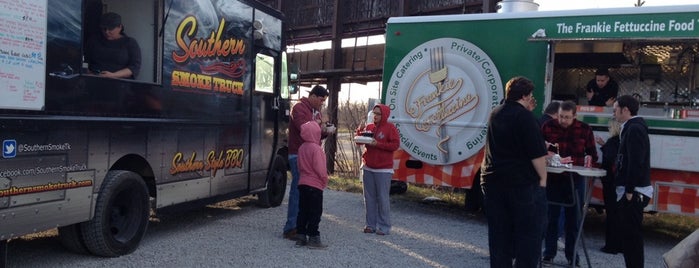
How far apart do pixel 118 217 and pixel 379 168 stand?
9.59 ft

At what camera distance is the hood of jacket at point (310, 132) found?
246 inches

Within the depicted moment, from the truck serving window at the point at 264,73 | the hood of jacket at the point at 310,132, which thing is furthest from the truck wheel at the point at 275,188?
the hood of jacket at the point at 310,132

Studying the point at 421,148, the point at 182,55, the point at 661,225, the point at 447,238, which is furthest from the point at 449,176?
the point at 182,55

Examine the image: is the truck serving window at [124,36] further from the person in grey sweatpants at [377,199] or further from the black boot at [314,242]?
the person in grey sweatpants at [377,199]

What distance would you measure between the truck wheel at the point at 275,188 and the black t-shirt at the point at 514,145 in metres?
4.48

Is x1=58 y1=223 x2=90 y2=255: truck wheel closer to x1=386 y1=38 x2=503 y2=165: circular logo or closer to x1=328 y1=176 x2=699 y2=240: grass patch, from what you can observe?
x1=386 y1=38 x2=503 y2=165: circular logo

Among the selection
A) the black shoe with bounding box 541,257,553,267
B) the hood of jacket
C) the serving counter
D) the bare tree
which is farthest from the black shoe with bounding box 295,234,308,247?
the bare tree

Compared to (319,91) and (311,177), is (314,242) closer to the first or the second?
(311,177)

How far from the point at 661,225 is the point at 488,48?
363cm

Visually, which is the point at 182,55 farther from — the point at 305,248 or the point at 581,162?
the point at 581,162

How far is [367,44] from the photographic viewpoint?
13.9m

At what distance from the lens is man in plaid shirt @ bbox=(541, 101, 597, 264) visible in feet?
19.8

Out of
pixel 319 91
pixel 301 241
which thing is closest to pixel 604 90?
pixel 319 91

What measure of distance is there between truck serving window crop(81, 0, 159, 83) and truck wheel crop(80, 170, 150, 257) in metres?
0.99
